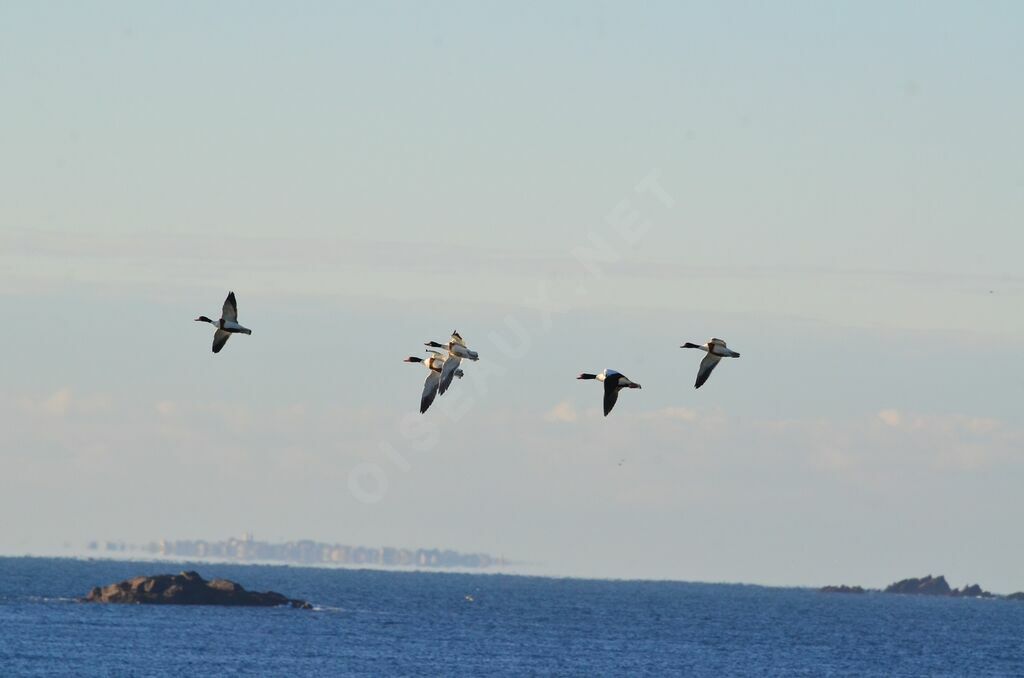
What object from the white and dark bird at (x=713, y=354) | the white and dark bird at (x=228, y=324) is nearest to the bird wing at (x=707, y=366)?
the white and dark bird at (x=713, y=354)

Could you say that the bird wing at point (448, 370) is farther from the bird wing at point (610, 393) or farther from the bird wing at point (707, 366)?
the bird wing at point (707, 366)

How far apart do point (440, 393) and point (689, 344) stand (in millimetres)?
8346

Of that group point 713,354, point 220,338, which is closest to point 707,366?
point 713,354

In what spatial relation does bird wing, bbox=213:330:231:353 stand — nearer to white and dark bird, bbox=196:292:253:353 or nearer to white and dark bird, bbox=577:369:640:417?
white and dark bird, bbox=196:292:253:353

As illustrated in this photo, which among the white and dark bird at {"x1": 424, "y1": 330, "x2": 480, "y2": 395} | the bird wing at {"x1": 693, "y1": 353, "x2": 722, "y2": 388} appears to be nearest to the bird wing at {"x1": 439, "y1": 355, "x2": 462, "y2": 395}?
the white and dark bird at {"x1": 424, "y1": 330, "x2": 480, "y2": 395}

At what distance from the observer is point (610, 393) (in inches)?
1761

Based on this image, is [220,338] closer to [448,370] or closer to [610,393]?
[448,370]

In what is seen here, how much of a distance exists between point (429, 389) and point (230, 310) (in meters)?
6.95

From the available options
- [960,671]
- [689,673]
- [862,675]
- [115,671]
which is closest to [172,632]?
[115,671]

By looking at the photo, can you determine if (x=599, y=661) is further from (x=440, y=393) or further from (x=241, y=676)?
(x=440, y=393)

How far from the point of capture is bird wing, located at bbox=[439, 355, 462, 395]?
46.0 meters

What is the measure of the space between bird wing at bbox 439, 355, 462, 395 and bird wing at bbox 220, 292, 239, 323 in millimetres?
6423

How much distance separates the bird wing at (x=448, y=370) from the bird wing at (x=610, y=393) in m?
4.35

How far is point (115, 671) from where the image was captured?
5999 inches
